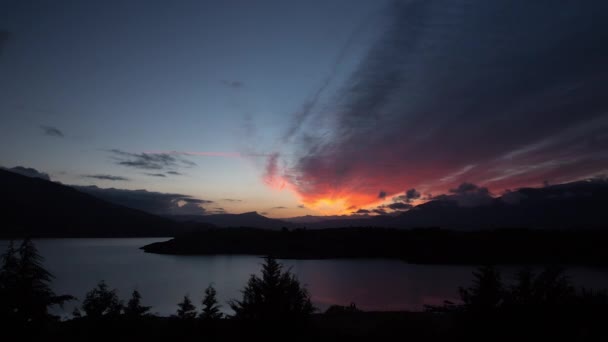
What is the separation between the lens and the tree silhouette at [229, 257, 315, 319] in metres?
15.4

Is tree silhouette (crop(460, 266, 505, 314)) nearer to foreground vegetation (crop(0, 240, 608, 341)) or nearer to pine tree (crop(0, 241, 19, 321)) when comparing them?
foreground vegetation (crop(0, 240, 608, 341))

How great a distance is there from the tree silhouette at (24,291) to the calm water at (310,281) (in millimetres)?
42130

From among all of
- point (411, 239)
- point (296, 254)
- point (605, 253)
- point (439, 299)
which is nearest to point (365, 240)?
point (411, 239)

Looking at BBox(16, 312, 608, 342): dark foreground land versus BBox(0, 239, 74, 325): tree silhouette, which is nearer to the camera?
BBox(16, 312, 608, 342): dark foreground land

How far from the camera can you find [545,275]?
1631 centimetres

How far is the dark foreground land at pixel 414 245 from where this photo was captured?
134 m

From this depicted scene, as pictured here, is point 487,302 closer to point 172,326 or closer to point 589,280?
point 172,326

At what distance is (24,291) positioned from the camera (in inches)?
595

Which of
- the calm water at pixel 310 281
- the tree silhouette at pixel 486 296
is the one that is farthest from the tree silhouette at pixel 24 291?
the calm water at pixel 310 281

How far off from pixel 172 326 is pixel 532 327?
22.5 meters

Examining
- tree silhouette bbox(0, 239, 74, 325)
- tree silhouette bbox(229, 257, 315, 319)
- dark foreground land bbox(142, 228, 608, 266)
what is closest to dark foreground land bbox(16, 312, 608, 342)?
tree silhouette bbox(229, 257, 315, 319)

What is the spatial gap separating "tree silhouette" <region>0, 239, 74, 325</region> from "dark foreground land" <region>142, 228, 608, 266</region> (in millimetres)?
131010

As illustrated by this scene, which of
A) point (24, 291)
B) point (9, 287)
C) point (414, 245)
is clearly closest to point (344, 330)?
point (24, 291)

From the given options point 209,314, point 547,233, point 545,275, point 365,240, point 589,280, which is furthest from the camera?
point 365,240
